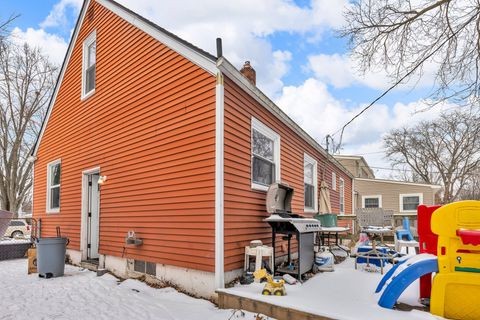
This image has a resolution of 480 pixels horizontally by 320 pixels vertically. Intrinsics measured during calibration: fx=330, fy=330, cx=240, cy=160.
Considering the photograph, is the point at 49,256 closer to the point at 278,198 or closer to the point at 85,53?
the point at 278,198

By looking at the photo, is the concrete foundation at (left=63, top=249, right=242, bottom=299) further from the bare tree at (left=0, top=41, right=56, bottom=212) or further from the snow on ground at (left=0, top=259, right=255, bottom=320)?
the bare tree at (left=0, top=41, right=56, bottom=212)

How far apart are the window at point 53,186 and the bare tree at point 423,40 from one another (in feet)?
28.6

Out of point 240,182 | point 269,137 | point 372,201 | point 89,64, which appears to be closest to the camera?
point 240,182

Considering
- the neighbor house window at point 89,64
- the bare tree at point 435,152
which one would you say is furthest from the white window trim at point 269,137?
the bare tree at point 435,152

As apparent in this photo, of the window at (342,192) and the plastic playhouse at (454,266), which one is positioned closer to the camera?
the plastic playhouse at (454,266)

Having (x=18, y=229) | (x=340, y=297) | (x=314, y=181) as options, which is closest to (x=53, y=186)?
(x=314, y=181)

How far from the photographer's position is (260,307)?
4.03 m

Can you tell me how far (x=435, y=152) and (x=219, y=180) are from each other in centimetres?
2889

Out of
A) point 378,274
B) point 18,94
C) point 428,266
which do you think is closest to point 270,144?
point 378,274

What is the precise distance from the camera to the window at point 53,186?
9688mm

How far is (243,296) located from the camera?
Answer: 4.25 meters

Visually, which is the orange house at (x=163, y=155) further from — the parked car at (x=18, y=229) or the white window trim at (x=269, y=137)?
the parked car at (x=18, y=229)

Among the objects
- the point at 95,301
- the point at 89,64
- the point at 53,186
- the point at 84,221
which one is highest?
the point at 89,64

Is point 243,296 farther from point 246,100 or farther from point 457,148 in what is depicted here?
point 457,148
